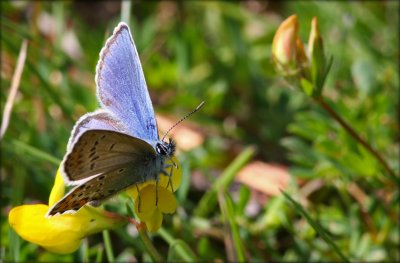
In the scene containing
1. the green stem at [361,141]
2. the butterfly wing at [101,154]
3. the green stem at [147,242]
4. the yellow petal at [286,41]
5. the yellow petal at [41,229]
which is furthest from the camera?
the green stem at [361,141]

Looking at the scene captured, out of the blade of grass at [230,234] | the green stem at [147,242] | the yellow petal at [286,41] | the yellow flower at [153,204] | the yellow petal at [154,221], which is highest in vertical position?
the yellow petal at [286,41]

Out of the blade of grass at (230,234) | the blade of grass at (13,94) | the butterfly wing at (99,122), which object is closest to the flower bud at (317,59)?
the blade of grass at (230,234)

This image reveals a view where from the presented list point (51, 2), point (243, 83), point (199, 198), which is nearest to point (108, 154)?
point (199, 198)

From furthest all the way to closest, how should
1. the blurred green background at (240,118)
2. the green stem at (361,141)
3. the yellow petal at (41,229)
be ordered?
the blurred green background at (240,118), the green stem at (361,141), the yellow petal at (41,229)

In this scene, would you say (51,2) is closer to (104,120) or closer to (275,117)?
(275,117)

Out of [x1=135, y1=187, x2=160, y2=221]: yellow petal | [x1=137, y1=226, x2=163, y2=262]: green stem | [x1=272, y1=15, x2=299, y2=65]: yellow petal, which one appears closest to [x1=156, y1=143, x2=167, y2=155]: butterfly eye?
[x1=135, y1=187, x2=160, y2=221]: yellow petal

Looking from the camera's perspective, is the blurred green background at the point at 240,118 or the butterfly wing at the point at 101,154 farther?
the blurred green background at the point at 240,118

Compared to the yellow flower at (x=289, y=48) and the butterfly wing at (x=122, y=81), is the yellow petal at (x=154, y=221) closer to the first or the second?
the butterfly wing at (x=122, y=81)

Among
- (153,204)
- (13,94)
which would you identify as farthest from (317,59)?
(13,94)

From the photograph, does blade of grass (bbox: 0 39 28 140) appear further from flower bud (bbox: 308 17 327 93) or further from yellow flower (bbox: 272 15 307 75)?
flower bud (bbox: 308 17 327 93)
